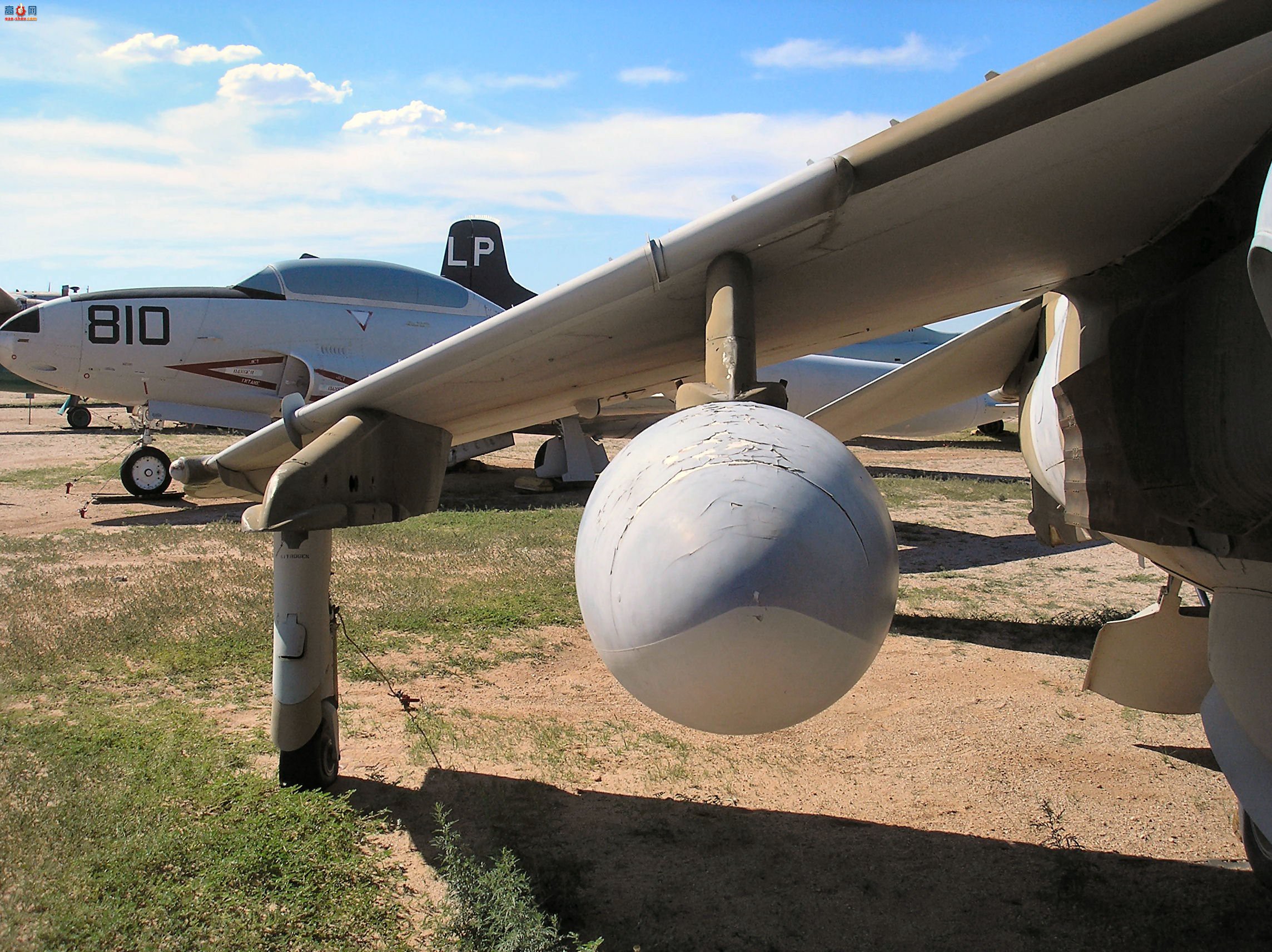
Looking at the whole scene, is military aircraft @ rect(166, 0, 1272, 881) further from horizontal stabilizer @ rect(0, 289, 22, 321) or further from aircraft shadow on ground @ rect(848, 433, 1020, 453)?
aircraft shadow on ground @ rect(848, 433, 1020, 453)

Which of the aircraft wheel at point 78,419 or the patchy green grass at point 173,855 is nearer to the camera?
the patchy green grass at point 173,855

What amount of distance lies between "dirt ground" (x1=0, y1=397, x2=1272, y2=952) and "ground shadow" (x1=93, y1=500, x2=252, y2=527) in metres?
6.24

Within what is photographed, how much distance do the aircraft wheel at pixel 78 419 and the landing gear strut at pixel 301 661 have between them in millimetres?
23699

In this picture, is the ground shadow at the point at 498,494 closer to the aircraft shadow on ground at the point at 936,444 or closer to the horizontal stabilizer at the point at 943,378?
the horizontal stabilizer at the point at 943,378

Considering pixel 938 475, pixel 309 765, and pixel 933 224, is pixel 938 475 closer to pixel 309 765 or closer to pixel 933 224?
pixel 309 765

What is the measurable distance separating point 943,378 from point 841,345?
1.15 metres

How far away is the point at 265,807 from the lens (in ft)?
13.5

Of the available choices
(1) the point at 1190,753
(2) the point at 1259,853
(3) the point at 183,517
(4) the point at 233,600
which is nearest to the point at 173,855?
(4) the point at 233,600

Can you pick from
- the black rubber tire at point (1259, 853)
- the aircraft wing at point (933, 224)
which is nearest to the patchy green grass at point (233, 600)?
the aircraft wing at point (933, 224)

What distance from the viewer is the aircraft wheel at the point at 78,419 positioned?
80.4 ft

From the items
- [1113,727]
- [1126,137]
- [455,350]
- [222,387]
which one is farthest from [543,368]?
[222,387]

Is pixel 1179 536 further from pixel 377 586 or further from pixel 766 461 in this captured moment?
pixel 377 586

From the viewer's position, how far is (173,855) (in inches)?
145

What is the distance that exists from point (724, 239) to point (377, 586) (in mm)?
6340
